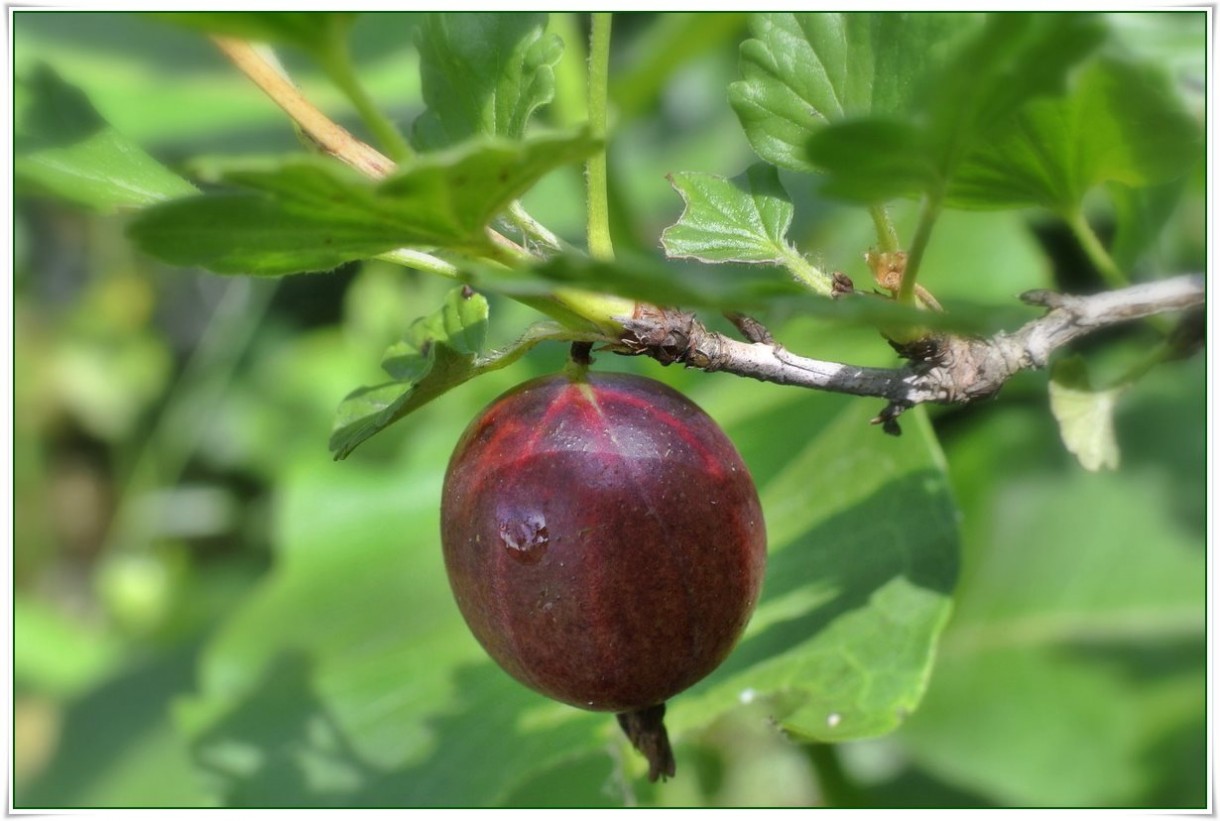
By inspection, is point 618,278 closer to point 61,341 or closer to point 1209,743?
point 1209,743

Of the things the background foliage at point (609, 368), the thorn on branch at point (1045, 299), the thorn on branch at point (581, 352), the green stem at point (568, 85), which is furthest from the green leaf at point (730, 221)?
the green stem at point (568, 85)

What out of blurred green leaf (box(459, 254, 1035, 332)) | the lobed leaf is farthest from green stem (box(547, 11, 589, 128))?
blurred green leaf (box(459, 254, 1035, 332))

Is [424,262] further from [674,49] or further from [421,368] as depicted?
[674,49]

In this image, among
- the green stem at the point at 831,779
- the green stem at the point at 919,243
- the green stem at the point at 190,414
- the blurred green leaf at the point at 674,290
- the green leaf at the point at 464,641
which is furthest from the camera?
the green stem at the point at 190,414

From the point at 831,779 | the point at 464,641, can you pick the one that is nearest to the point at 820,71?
the point at 464,641

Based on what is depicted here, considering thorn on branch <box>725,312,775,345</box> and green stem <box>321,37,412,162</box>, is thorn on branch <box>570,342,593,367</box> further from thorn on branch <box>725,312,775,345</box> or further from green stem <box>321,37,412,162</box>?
green stem <box>321,37,412,162</box>

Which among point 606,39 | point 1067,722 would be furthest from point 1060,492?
point 606,39

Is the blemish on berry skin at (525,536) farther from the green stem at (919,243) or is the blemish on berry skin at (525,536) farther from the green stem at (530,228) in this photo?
the green stem at (919,243)
